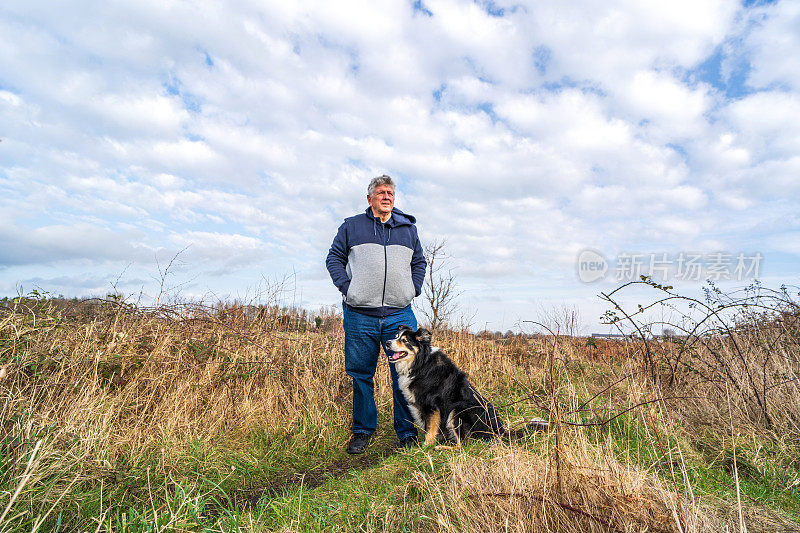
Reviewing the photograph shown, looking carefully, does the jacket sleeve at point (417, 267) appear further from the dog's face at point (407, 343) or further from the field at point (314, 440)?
the field at point (314, 440)

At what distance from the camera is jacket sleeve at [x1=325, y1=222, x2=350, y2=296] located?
4.79m

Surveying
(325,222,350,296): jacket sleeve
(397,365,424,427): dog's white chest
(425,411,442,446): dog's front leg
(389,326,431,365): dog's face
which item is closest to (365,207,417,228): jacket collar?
(325,222,350,296): jacket sleeve

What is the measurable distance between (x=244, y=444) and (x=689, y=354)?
18.1 feet

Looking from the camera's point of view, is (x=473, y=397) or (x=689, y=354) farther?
(x=689, y=354)

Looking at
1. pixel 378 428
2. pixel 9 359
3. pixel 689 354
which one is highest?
pixel 689 354

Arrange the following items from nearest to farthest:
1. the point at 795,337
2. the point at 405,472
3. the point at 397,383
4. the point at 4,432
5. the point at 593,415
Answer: the point at 4,432, the point at 405,472, the point at 593,415, the point at 397,383, the point at 795,337

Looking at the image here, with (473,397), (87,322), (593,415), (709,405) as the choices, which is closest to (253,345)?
(87,322)

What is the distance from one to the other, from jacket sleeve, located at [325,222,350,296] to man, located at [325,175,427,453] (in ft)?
0.04

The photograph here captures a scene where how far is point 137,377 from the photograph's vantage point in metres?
4.37

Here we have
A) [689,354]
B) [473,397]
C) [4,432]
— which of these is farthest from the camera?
[689,354]

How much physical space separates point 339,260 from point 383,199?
2.83 ft

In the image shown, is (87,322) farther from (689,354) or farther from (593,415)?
(689,354)

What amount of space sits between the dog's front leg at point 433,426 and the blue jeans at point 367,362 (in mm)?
358

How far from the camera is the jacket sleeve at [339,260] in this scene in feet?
15.7
